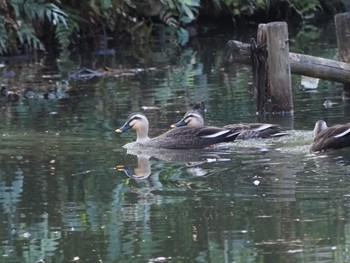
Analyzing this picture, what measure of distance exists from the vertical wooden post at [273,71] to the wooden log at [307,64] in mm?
190

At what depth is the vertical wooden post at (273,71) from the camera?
41.7ft

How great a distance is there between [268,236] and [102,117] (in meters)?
6.36

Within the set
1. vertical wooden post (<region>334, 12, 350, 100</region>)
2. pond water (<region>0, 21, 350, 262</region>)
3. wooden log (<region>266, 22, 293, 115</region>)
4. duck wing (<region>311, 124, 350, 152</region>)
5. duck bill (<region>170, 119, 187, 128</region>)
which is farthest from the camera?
vertical wooden post (<region>334, 12, 350, 100</region>)

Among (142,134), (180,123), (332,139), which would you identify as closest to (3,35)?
(180,123)

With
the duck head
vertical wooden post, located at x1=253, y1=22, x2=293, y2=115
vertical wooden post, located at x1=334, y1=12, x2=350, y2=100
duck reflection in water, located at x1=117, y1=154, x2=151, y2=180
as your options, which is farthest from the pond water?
vertical wooden post, located at x1=334, y1=12, x2=350, y2=100

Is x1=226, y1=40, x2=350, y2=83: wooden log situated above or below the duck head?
above

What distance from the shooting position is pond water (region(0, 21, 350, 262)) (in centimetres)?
701

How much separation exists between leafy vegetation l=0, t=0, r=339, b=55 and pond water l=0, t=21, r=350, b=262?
18.1ft

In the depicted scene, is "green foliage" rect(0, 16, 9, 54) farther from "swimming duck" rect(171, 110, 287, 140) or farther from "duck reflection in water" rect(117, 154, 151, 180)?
"duck reflection in water" rect(117, 154, 151, 180)

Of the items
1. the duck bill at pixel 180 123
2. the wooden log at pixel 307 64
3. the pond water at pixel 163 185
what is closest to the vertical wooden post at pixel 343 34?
the wooden log at pixel 307 64

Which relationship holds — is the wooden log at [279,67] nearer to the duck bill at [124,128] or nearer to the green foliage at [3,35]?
the duck bill at [124,128]

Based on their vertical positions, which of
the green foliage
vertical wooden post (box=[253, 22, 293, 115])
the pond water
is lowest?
the pond water

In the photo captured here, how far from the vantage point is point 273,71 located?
12805 millimetres

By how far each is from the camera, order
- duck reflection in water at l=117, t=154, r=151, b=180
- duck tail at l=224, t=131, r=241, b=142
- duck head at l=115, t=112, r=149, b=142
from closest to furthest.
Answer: duck reflection in water at l=117, t=154, r=151, b=180, duck tail at l=224, t=131, r=241, b=142, duck head at l=115, t=112, r=149, b=142
